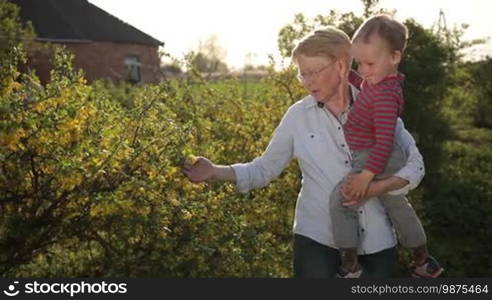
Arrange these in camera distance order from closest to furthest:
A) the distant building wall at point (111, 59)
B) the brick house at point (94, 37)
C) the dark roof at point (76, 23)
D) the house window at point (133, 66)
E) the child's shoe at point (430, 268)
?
the child's shoe at point (430, 268), the dark roof at point (76, 23), the brick house at point (94, 37), the distant building wall at point (111, 59), the house window at point (133, 66)

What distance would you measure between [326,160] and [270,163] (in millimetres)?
286

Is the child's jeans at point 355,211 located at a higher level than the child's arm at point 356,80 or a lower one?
lower

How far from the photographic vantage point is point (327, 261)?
9.96 ft

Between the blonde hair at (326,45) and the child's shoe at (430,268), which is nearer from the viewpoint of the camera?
the blonde hair at (326,45)

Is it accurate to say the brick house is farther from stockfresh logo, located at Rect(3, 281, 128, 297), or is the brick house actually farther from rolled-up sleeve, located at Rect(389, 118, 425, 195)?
rolled-up sleeve, located at Rect(389, 118, 425, 195)

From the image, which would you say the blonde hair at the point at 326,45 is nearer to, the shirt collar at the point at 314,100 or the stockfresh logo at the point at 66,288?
the shirt collar at the point at 314,100

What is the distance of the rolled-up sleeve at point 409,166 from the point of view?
9.55 feet

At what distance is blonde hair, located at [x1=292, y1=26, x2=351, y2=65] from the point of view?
9.73 feet

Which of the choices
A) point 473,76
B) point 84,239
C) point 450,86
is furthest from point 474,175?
point 84,239

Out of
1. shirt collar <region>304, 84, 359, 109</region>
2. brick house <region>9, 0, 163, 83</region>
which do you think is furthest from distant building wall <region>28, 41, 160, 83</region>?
shirt collar <region>304, 84, 359, 109</region>

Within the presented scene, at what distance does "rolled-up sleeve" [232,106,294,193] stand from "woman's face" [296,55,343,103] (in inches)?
7.2

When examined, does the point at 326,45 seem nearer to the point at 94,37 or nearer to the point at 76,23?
the point at 76,23

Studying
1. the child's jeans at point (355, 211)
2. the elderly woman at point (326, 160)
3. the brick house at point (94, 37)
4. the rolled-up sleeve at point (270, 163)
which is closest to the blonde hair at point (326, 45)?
the elderly woman at point (326, 160)

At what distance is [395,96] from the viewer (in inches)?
114
